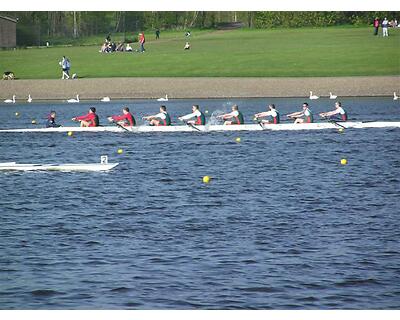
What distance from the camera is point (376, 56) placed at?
7375cm

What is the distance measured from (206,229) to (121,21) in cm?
6175

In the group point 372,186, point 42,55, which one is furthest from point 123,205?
point 42,55

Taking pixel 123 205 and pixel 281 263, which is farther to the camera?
pixel 123 205

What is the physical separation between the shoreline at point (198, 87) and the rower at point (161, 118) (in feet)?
76.3

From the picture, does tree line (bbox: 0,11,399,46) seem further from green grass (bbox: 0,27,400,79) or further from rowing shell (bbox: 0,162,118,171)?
rowing shell (bbox: 0,162,118,171)

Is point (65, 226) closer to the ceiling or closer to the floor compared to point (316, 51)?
closer to the floor

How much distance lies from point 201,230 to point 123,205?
4.72 m

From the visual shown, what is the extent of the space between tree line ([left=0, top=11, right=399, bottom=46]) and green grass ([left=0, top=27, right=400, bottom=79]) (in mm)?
1178

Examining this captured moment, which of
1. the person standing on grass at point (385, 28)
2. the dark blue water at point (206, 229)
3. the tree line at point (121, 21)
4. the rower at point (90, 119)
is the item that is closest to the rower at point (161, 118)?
the rower at point (90, 119)

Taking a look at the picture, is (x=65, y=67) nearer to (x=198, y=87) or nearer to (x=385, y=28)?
(x=198, y=87)

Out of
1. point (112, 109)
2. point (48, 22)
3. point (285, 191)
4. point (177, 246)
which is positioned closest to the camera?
point (177, 246)

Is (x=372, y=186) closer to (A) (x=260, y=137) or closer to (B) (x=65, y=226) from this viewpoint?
(B) (x=65, y=226)

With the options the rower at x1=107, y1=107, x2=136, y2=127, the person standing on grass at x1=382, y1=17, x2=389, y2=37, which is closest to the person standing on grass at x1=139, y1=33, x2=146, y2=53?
the person standing on grass at x1=382, y1=17, x2=389, y2=37

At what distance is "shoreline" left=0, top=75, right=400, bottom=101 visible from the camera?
68.6 metres
